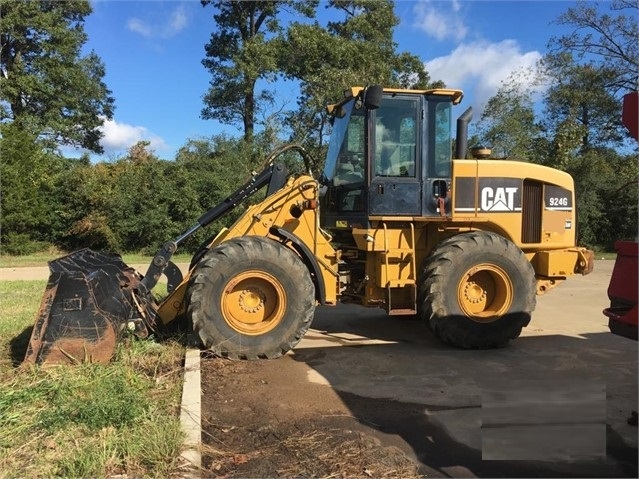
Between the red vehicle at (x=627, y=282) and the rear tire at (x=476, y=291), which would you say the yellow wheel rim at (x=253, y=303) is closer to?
the rear tire at (x=476, y=291)

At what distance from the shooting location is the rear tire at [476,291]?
20.5 feet

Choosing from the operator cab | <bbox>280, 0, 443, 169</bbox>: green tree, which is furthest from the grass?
<bbox>280, 0, 443, 169</bbox>: green tree

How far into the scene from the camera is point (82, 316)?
4.99 metres

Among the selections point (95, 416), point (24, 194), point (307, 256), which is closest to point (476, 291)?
point (307, 256)

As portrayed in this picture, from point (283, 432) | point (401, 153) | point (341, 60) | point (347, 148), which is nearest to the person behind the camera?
point (283, 432)

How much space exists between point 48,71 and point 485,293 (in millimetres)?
26799

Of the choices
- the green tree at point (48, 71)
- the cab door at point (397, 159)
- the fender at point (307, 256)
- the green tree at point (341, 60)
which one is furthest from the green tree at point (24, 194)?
the cab door at point (397, 159)

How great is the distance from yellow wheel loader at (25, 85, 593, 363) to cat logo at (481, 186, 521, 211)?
0.01 m

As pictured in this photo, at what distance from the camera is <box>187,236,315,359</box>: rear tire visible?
5613 millimetres

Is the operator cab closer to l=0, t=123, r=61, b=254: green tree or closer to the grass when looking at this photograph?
the grass

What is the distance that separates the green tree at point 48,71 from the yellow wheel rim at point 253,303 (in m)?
23.0

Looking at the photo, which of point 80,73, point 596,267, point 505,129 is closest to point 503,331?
point 596,267

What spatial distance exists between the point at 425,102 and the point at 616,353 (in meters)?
3.60

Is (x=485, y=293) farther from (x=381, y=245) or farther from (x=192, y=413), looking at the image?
(x=192, y=413)
